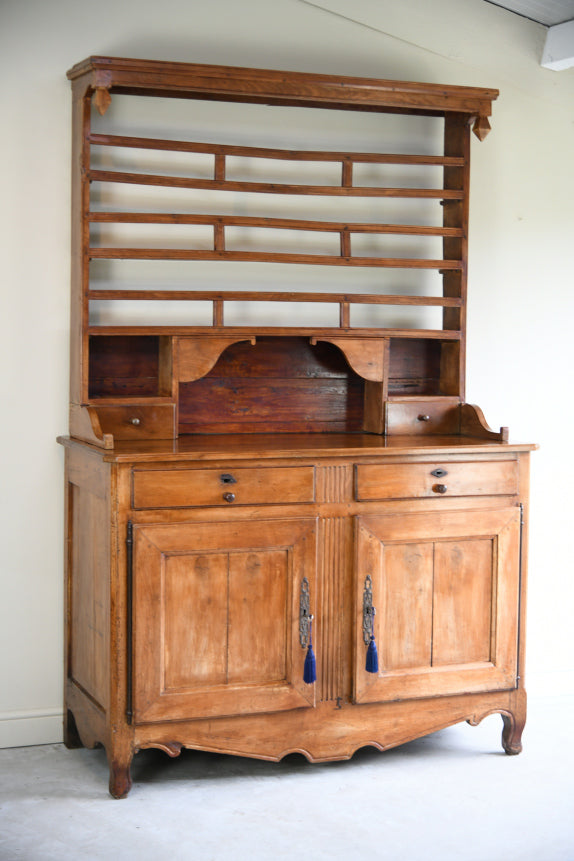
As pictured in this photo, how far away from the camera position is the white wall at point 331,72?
11.7 ft

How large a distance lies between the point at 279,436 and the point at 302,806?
4.56 ft

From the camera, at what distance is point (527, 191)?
427 centimetres

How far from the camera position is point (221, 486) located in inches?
127

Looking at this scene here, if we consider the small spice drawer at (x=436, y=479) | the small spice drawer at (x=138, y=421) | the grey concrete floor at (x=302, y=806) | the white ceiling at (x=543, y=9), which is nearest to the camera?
the grey concrete floor at (x=302, y=806)

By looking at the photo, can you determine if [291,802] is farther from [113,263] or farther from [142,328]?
[113,263]

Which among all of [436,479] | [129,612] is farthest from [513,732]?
[129,612]

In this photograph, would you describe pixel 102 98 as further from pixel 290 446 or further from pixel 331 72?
pixel 290 446

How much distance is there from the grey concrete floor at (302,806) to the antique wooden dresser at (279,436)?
127 mm

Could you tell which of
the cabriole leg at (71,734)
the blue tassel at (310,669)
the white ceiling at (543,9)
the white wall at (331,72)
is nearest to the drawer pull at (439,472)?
the blue tassel at (310,669)

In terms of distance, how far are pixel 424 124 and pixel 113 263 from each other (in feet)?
4.80

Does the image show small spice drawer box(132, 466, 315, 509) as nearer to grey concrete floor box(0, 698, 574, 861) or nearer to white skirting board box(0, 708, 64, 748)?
grey concrete floor box(0, 698, 574, 861)

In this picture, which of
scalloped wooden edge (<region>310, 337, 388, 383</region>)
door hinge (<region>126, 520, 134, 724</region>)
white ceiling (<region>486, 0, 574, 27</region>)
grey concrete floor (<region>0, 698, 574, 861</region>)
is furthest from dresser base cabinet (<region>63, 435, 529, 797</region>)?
white ceiling (<region>486, 0, 574, 27</region>)

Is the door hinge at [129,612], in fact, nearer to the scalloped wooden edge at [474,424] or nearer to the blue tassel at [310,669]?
the blue tassel at [310,669]

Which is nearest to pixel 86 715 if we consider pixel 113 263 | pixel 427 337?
pixel 113 263
